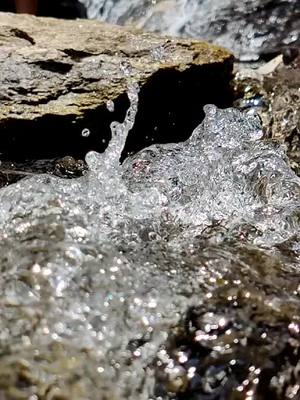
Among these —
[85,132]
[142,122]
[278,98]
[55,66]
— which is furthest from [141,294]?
[278,98]

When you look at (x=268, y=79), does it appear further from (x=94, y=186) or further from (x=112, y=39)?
(x=94, y=186)

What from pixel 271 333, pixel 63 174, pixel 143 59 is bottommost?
pixel 63 174

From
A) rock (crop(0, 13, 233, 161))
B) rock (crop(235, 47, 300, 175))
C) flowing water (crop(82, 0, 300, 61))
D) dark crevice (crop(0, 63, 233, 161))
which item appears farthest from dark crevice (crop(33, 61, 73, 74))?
flowing water (crop(82, 0, 300, 61))

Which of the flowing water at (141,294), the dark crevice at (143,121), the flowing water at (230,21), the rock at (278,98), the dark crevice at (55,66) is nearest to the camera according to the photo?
the flowing water at (141,294)

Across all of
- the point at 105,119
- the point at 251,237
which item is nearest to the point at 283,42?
the point at 105,119

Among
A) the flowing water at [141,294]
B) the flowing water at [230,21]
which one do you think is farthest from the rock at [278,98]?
the flowing water at [141,294]

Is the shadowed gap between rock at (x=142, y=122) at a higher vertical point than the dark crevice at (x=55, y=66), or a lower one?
lower

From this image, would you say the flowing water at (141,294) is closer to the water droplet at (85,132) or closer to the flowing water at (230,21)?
the water droplet at (85,132)
